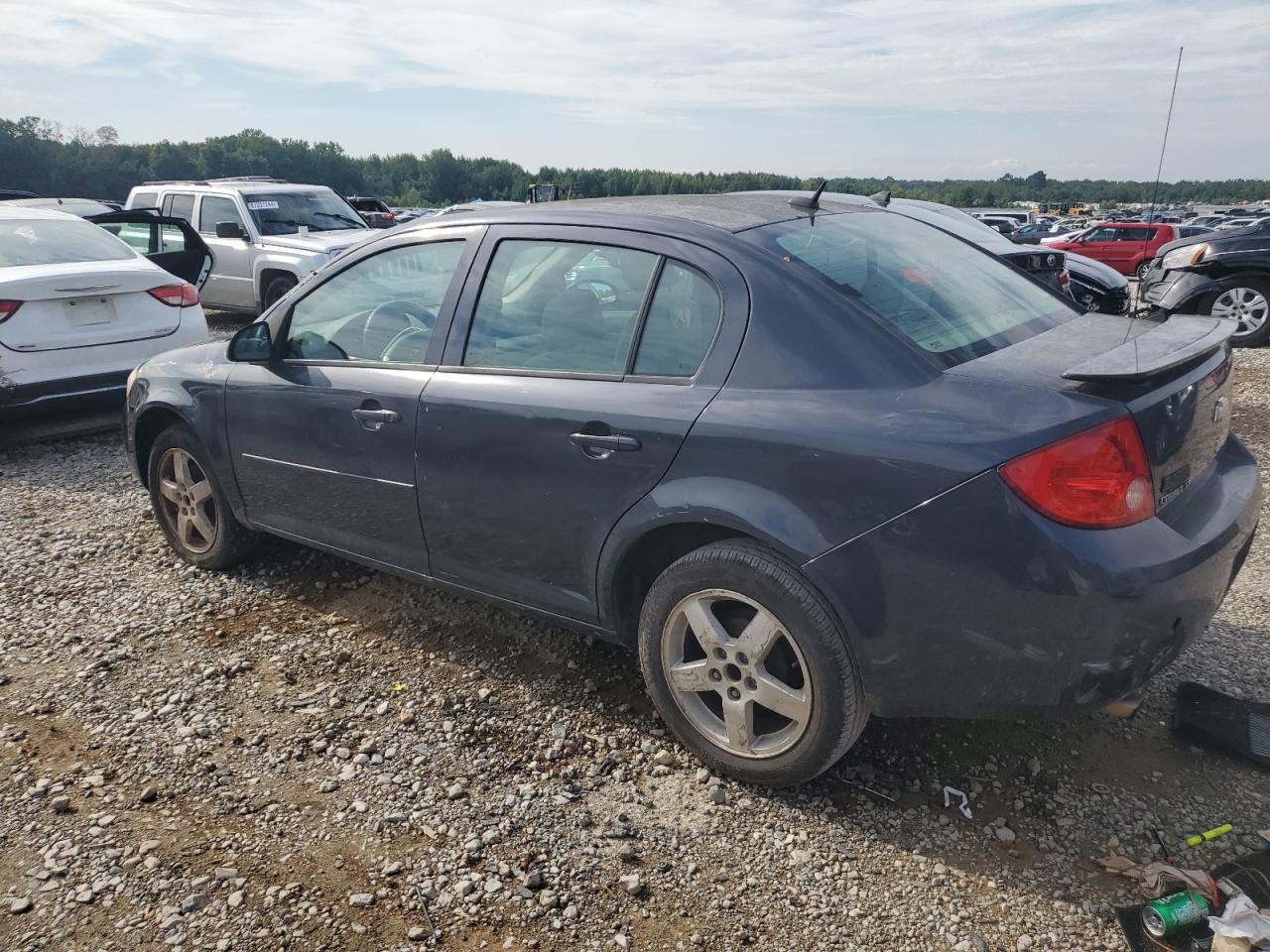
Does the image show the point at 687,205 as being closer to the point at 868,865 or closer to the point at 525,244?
the point at 525,244

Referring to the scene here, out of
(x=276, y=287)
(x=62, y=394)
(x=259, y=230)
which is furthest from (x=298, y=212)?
(x=62, y=394)

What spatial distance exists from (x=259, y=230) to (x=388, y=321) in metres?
9.18

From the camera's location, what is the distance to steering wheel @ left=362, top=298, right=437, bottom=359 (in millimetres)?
3506

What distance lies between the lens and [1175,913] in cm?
219

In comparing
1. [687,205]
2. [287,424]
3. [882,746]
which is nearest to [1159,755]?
[882,746]

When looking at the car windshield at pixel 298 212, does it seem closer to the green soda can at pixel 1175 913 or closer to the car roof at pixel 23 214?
the car roof at pixel 23 214

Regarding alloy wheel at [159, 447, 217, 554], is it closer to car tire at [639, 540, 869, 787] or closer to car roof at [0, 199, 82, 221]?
car tire at [639, 540, 869, 787]

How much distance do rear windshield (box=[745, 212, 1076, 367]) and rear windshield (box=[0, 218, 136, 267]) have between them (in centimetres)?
623

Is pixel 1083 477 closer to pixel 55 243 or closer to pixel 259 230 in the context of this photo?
pixel 55 243

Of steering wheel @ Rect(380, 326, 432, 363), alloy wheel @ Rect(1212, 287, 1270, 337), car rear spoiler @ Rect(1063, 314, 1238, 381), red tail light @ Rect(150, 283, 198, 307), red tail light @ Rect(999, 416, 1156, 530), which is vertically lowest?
alloy wheel @ Rect(1212, 287, 1270, 337)

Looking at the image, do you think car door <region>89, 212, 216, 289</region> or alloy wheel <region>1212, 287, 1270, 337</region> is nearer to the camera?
car door <region>89, 212, 216, 289</region>

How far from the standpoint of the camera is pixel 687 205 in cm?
328

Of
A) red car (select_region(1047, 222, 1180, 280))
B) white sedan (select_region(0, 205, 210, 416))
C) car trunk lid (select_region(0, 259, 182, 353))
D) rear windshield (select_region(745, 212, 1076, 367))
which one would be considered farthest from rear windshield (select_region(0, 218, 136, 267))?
red car (select_region(1047, 222, 1180, 280))

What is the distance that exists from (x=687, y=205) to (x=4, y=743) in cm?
300
